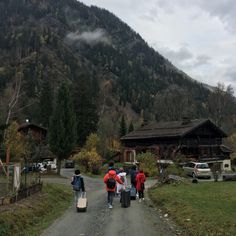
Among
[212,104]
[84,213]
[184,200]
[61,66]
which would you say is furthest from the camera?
[61,66]

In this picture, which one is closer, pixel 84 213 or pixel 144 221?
pixel 144 221

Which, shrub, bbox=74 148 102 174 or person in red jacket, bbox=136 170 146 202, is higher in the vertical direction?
shrub, bbox=74 148 102 174

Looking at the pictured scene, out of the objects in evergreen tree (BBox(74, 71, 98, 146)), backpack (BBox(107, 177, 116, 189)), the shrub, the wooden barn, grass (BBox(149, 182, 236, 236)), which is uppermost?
evergreen tree (BBox(74, 71, 98, 146))

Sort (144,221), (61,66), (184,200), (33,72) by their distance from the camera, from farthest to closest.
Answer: (61,66), (33,72), (184,200), (144,221)

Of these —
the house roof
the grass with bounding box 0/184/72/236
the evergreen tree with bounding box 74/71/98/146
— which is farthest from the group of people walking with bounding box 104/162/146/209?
the evergreen tree with bounding box 74/71/98/146

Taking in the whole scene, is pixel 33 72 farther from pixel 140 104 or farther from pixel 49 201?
pixel 49 201

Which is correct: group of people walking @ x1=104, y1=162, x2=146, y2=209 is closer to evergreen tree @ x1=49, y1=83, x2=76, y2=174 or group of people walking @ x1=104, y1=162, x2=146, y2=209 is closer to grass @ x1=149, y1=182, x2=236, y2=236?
grass @ x1=149, y1=182, x2=236, y2=236

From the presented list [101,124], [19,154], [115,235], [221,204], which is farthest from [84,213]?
[101,124]

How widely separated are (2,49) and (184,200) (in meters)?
190

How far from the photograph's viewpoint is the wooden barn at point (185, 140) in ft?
189

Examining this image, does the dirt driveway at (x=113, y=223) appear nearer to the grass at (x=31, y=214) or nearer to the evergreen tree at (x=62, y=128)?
the grass at (x=31, y=214)

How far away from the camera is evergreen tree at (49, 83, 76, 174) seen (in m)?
48.3

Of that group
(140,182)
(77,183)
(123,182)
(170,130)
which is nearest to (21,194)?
(77,183)

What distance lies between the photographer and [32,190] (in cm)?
1912
